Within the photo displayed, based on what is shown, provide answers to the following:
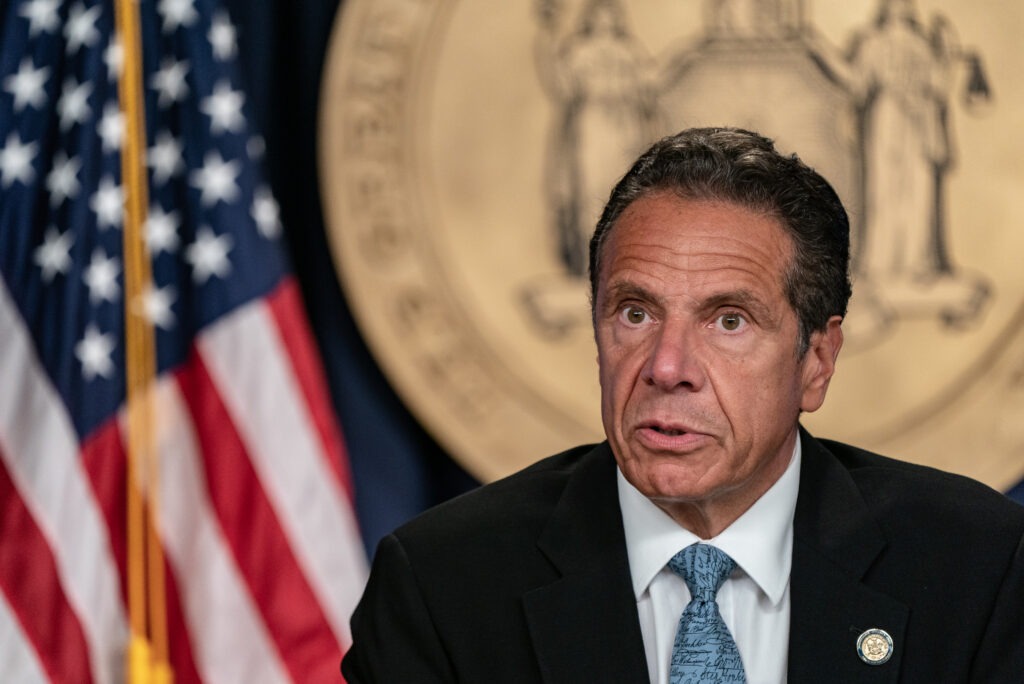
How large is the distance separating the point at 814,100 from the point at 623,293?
6.17ft

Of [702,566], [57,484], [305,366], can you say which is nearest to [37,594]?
[57,484]

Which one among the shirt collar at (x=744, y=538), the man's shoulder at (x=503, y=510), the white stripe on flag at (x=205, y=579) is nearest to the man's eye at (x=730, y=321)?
the shirt collar at (x=744, y=538)

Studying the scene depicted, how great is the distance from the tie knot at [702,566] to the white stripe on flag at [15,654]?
1.93 m

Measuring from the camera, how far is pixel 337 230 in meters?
3.67

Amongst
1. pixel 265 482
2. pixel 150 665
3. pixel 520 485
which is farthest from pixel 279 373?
pixel 520 485

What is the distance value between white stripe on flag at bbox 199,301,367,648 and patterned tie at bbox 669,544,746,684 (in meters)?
1.66

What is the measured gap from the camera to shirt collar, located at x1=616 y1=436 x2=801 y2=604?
6.66 feet

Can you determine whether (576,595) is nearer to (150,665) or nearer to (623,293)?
(623,293)

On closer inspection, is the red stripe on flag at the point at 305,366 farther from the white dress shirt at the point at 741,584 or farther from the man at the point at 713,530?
the white dress shirt at the point at 741,584

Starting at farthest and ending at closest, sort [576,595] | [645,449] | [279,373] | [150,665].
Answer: [279,373]
[150,665]
[576,595]
[645,449]

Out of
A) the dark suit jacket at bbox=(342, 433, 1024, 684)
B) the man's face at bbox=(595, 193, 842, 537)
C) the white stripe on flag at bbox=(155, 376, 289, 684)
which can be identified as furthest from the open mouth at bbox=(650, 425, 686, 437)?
the white stripe on flag at bbox=(155, 376, 289, 684)

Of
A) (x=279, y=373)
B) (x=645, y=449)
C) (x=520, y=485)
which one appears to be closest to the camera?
(x=645, y=449)

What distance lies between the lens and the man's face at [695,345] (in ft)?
6.17

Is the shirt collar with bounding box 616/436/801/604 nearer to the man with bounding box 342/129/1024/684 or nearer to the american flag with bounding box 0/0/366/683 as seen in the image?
the man with bounding box 342/129/1024/684
